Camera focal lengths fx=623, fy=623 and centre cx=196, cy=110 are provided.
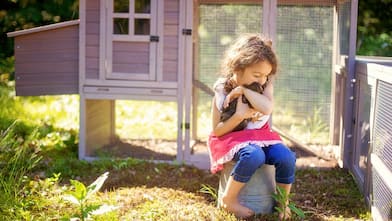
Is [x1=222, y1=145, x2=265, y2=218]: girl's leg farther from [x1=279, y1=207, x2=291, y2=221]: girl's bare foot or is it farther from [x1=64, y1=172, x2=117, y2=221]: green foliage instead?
[x1=64, y1=172, x2=117, y2=221]: green foliage

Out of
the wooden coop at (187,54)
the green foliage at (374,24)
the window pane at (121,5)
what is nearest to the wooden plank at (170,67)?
the wooden coop at (187,54)

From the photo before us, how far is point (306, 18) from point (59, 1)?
10.7ft

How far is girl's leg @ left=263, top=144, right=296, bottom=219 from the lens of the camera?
3982 millimetres

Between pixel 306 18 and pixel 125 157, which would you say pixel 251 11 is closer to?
pixel 306 18

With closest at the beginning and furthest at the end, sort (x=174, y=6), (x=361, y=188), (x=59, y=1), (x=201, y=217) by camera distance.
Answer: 1. (x=201, y=217)
2. (x=361, y=188)
3. (x=174, y=6)
4. (x=59, y=1)

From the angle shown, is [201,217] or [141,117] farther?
[141,117]

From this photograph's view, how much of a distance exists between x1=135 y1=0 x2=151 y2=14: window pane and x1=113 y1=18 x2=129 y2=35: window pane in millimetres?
165

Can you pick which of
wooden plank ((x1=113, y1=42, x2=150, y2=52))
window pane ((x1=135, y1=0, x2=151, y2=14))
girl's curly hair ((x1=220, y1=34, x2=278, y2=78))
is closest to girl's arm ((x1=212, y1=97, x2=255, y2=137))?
girl's curly hair ((x1=220, y1=34, x2=278, y2=78))

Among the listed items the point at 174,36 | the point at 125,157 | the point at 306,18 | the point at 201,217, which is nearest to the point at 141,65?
the point at 174,36

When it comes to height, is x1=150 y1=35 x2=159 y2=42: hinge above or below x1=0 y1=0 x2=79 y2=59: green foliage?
below

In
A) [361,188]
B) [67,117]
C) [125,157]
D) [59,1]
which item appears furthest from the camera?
[67,117]

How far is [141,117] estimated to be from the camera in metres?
8.89

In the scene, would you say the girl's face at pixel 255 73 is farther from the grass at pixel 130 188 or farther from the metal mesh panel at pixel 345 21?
the metal mesh panel at pixel 345 21

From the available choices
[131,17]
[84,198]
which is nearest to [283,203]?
[84,198]
